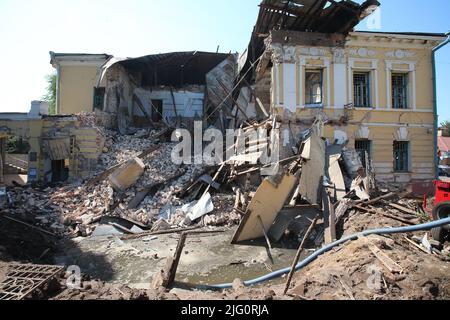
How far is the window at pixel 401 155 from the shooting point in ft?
40.2

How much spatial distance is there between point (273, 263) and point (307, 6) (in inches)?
386

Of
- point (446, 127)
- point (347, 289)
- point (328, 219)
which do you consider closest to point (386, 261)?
point (347, 289)

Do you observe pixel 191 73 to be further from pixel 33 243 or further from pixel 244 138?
pixel 33 243

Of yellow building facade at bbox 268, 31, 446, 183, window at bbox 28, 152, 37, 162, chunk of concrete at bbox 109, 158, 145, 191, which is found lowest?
chunk of concrete at bbox 109, 158, 145, 191

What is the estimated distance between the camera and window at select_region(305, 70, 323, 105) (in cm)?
1183

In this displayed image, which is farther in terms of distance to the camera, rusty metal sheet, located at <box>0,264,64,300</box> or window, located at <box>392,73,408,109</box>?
window, located at <box>392,73,408,109</box>

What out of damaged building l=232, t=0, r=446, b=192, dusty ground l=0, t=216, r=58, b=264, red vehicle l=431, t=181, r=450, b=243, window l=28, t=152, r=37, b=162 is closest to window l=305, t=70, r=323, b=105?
damaged building l=232, t=0, r=446, b=192

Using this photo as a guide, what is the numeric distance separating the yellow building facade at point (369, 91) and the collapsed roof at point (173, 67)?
618 centimetres

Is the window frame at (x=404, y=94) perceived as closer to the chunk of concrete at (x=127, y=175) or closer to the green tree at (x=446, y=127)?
the chunk of concrete at (x=127, y=175)

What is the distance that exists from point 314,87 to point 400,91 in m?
4.01

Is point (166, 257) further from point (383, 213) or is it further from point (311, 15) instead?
point (311, 15)

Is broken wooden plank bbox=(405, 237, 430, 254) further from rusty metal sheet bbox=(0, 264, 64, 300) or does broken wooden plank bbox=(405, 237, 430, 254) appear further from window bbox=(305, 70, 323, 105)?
window bbox=(305, 70, 323, 105)

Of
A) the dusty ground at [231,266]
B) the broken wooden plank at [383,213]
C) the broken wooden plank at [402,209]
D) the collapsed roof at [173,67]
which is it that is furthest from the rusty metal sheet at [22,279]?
the collapsed roof at [173,67]

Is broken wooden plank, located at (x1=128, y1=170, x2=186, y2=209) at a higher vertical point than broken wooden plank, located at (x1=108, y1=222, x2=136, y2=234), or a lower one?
higher
